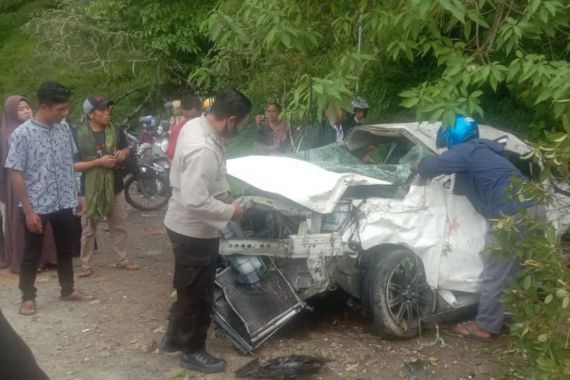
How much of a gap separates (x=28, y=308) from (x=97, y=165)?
1531mm

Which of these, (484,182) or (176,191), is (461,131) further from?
(176,191)

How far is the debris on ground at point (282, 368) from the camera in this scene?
4.93 m

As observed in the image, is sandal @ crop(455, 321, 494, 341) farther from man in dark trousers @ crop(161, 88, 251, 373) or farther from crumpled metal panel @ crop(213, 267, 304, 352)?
man in dark trousers @ crop(161, 88, 251, 373)

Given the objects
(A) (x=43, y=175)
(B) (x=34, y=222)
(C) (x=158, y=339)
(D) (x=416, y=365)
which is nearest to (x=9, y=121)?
(A) (x=43, y=175)

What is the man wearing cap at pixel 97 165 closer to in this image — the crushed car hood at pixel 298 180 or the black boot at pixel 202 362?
the crushed car hood at pixel 298 180

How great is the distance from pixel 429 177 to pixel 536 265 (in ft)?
6.00

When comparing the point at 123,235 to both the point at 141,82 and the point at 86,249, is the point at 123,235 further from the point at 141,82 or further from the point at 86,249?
the point at 141,82

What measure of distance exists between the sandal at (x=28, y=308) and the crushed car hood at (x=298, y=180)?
205 centimetres

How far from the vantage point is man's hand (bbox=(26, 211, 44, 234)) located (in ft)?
19.0

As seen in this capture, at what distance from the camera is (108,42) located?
14297 millimetres

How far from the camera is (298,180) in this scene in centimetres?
538

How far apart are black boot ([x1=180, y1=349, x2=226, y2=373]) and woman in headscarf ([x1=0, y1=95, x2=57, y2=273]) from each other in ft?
9.88

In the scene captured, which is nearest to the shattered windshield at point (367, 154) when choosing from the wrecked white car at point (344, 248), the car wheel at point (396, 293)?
the wrecked white car at point (344, 248)

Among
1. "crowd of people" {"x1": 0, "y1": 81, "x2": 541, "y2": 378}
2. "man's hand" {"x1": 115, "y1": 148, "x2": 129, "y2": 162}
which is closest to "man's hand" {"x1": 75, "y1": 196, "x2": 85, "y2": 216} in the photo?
"crowd of people" {"x1": 0, "y1": 81, "x2": 541, "y2": 378}
